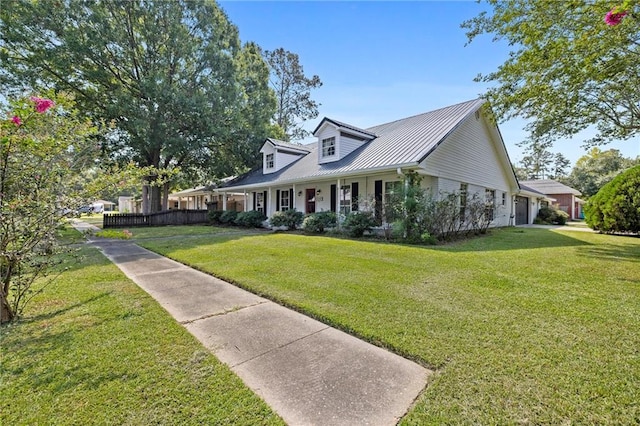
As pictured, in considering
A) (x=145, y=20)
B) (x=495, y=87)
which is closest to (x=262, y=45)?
(x=145, y=20)

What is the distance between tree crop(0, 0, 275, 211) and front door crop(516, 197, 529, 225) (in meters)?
19.8

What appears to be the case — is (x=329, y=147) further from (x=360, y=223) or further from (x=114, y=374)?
(x=114, y=374)

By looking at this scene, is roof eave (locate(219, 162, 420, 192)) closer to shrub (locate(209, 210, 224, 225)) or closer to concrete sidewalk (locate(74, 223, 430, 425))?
shrub (locate(209, 210, 224, 225))

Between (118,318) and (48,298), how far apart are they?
5.82ft

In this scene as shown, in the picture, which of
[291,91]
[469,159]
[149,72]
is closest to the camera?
[469,159]

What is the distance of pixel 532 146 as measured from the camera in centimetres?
1251

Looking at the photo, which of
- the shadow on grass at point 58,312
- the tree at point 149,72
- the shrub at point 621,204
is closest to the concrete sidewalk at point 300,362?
the shadow on grass at point 58,312

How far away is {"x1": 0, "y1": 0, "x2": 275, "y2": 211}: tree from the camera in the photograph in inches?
639

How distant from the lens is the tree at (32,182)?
3066mm

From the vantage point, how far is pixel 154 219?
20.1 m

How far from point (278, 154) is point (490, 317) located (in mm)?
16978

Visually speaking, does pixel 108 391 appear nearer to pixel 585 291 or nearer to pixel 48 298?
pixel 48 298

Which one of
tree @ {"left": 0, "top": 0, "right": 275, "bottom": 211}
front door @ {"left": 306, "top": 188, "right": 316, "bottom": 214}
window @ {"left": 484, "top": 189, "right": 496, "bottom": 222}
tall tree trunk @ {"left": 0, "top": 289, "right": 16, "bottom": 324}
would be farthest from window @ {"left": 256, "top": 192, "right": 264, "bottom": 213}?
tall tree trunk @ {"left": 0, "top": 289, "right": 16, "bottom": 324}

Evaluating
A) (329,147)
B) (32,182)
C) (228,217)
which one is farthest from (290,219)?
(32,182)
